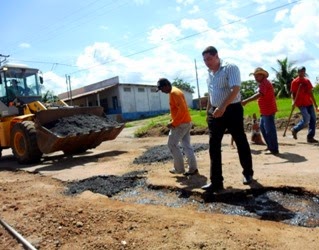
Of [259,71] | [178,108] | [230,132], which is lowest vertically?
[230,132]

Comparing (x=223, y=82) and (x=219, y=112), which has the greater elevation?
(x=223, y=82)

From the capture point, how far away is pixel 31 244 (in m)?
3.72

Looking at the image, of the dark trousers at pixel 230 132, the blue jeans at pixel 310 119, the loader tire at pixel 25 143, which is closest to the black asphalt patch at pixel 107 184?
the dark trousers at pixel 230 132

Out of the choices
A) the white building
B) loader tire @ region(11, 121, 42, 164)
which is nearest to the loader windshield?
loader tire @ region(11, 121, 42, 164)

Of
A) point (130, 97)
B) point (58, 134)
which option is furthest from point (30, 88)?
point (130, 97)

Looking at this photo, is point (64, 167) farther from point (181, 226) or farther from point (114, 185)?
point (181, 226)

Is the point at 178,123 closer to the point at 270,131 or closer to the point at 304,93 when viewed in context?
the point at 270,131

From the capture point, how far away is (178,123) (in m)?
5.75

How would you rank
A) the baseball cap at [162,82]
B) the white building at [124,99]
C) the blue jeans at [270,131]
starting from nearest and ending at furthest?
the baseball cap at [162,82], the blue jeans at [270,131], the white building at [124,99]

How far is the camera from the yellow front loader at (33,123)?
9.06 metres

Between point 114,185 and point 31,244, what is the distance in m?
2.34

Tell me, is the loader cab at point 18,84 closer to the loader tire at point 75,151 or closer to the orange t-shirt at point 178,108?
the loader tire at point 75,151

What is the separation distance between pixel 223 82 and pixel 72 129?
5383 millimetres

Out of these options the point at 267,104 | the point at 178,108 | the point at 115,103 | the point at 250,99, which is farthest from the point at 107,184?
the point at 115,103
